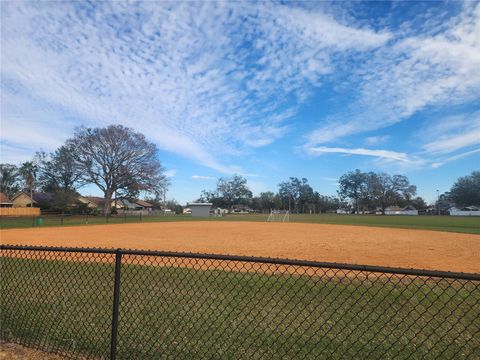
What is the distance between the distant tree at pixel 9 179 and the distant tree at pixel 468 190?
5210 inches

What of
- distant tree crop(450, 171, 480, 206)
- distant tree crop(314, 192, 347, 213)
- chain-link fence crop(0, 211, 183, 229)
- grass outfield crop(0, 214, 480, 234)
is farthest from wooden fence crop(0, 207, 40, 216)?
distant tree crop(450, 171, 480, 206)

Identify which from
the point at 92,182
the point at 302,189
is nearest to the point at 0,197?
the point at 92,182

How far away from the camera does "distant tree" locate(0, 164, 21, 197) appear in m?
86.4

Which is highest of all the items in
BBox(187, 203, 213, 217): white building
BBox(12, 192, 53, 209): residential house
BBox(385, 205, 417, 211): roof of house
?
BBox(385, 205, 417, 211): roof of house

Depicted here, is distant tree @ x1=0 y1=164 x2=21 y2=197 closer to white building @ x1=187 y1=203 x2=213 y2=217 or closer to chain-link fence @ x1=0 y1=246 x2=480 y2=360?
white building @ x1=187 y1=203 x2=213 y2=217

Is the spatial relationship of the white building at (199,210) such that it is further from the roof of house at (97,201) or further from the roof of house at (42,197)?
the roof of house at (97,201)

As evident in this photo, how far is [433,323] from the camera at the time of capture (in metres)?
4.98

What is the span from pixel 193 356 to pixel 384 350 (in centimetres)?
222

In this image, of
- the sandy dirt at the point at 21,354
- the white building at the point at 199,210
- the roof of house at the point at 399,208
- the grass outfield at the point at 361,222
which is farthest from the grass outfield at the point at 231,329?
the roof of house at the point at 399,208

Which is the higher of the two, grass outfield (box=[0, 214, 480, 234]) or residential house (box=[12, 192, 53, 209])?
residential house (box=[12, 192, 53, 209])

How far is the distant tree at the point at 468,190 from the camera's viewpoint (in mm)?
110562

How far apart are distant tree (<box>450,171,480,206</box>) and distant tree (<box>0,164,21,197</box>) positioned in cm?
13232

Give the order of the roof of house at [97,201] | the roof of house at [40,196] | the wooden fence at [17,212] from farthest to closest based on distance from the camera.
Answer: the roof of house at [97,201] < the roof of house at [40,196] < the wooden fence at [17,212]

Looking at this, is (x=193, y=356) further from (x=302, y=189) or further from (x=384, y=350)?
(x=302, y=189)
